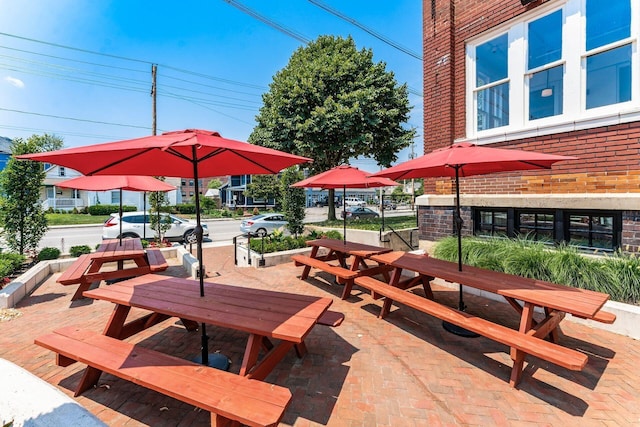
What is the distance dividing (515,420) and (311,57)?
765 inches

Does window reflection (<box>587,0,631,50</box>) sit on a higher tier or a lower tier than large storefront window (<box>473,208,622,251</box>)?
higher

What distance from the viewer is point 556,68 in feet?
20.9

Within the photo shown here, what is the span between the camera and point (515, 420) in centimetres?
248

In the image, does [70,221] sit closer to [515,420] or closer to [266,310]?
[266,310]

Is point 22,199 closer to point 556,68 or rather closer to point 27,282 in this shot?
point 27,282

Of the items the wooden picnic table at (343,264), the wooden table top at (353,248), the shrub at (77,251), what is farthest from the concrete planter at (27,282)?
the wooden table top at (353,248)

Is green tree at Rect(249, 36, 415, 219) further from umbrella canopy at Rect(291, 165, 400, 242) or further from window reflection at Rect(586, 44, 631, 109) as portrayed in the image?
window reflection at Rect(586, 44, 631, 109)

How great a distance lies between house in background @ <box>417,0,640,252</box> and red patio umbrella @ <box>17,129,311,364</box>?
602 centimetres

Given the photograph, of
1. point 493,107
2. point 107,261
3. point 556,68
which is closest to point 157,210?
point 107,261

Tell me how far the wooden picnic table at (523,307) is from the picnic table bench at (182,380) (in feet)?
7.50

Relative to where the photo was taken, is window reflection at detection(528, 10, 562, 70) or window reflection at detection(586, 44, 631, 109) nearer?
window reflection at detection(586, 44, 631, 109)

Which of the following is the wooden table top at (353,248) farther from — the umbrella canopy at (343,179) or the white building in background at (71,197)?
the white building in background at (71,197)

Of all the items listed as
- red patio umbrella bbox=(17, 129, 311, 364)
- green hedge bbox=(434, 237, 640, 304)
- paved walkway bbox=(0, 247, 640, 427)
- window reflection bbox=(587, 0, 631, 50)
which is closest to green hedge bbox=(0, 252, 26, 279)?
paved walkway bbox=(0, 247, 640, 427)

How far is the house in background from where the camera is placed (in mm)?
5473
